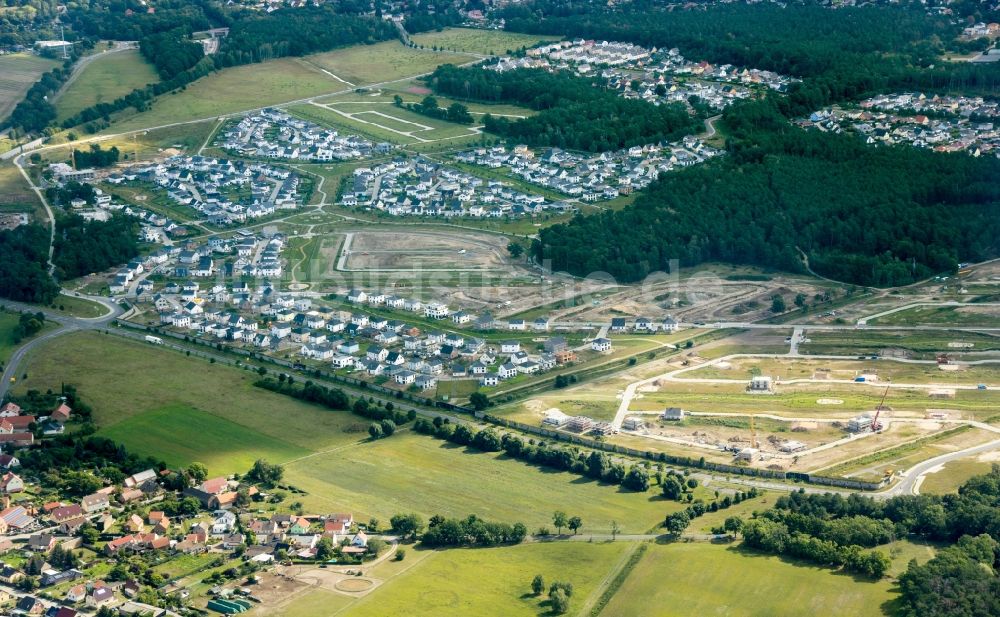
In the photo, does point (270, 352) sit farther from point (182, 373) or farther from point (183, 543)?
point (183, 543)

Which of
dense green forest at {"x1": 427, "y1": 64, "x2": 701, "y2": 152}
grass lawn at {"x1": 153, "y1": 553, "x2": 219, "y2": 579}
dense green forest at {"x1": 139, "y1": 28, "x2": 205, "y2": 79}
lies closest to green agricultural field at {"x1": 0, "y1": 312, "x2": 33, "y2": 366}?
Result: grass lawn at {"x1": 153, "y1": 553, "x2": 219, "y2": 579}

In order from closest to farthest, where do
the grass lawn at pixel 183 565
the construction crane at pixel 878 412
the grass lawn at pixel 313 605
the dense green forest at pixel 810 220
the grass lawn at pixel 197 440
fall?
1. the grass lawn at pixel 313 605
2. the grass lawn at pixel 183 565
3. the grass lawn at pixel 197 440
4. the construction crane at pixel 878 412
5. the dense green forest at pixel 810 220

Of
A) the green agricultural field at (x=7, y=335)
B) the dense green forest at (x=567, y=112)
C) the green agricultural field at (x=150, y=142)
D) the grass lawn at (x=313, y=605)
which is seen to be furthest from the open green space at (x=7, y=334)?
the dense green forest at (x=567, y=112)

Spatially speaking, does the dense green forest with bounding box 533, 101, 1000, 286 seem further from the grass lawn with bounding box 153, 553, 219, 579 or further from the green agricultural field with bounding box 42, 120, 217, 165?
the grass lawn with bounding box 153, 553, 219, 579

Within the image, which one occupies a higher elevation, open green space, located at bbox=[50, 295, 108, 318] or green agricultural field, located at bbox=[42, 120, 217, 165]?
green agricultural field, located at bbox=[42, 120, 217, 165]

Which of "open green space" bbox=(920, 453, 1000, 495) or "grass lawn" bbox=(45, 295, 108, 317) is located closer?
"open green space" bbox=(920, 453, 1000, 495)

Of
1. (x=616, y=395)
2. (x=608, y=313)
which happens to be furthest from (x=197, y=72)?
(x=616, y=395)

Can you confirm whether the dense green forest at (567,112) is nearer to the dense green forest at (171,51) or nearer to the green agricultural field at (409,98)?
the green agricultural field at (409,98)
